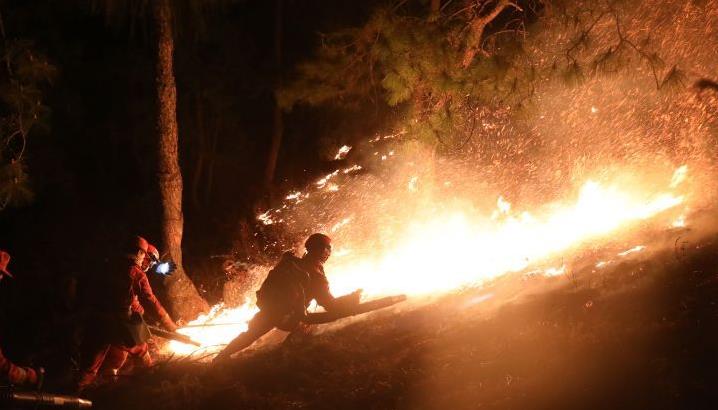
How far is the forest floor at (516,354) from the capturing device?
14.2ft

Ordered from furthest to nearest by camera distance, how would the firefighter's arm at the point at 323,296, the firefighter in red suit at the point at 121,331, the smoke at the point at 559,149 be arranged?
the smoke at the point at 559,149, the firefighter's arm at the point at 323,296, the firefighter in red suit at the point at 121,331

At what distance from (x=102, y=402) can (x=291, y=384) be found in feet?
6.60

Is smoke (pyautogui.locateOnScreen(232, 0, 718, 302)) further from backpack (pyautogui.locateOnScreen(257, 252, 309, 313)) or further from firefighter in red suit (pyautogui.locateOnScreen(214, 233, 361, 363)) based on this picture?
backpack (pyautogui.locateOnScreen(257, 252, 309, 313))

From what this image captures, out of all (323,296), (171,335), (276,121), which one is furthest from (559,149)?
(171,335)

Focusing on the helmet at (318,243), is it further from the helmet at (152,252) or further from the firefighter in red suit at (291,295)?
the helmet at (152,252)

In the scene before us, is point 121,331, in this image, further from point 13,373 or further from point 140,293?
point 13,373

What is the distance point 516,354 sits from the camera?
5.08m

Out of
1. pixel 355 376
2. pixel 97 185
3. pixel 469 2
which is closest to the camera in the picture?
pixel 355 376

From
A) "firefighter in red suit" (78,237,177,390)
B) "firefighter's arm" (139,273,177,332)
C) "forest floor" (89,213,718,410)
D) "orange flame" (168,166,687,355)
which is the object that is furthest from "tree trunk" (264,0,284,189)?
"forest floor" (89,213,718,410)

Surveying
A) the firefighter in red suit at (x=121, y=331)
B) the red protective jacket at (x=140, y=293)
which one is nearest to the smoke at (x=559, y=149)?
the red protective jacket at (x=140, y=293)

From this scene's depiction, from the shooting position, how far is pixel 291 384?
579cm

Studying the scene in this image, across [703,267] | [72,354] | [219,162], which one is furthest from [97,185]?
[703,267]

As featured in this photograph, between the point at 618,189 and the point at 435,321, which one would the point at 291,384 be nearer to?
the point at 435,321

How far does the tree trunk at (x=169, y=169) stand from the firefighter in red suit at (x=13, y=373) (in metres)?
2.19
